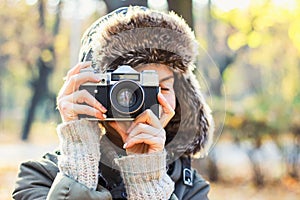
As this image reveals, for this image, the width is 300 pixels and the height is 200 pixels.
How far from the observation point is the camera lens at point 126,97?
180cm

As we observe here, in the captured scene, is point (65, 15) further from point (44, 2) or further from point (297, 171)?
point (297, 171)

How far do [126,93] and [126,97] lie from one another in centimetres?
1

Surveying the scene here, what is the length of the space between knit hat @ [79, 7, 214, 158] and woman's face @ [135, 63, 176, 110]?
0.02 meters

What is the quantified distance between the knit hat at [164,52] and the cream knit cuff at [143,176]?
235 mm

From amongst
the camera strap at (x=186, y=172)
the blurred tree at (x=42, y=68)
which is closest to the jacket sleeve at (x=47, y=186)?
the camera strap at (x=186, y=172)

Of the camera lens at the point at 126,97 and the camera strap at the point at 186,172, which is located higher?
the camera lens at the point at 126,97

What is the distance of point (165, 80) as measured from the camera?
1924 millimetres

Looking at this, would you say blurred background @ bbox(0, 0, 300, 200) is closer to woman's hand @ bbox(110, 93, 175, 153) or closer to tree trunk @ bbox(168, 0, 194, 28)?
tree trunk @ bbox(168, 0, 194, 28)

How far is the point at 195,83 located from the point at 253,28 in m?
9.33

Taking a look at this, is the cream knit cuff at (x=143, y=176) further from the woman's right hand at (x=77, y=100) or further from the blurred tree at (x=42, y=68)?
the blurred tree at (x=42, y=68)

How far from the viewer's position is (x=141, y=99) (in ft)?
5.92

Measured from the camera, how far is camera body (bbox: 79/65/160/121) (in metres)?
1.80

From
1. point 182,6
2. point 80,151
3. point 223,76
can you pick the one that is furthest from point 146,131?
point 223,76

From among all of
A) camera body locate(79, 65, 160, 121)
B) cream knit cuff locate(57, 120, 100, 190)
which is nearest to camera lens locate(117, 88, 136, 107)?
camera body locate(79, 65, 160, 121)
